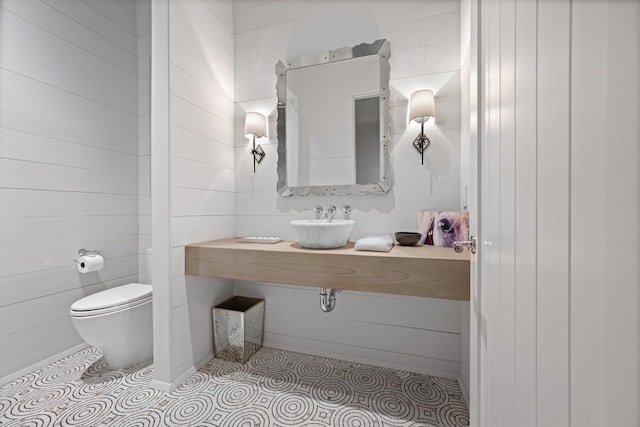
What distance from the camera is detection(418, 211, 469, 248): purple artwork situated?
1.51 m

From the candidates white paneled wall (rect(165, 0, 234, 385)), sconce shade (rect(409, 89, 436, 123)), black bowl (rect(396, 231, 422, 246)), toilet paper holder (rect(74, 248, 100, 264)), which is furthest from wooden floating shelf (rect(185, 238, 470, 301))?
toilet paper holder (rect(74, 248, 100, 264))

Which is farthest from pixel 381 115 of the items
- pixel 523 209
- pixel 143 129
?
pixel 143 129

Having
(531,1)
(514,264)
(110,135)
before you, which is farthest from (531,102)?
(110,135)

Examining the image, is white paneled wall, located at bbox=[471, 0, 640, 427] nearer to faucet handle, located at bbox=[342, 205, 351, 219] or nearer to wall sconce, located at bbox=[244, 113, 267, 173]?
faucet handle, located at bbox=[342, 205, 351, 219]

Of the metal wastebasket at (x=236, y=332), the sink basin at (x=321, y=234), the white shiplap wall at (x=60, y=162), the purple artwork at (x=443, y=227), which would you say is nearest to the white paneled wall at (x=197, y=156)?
the metal wastebasket at (x=236, y=332)

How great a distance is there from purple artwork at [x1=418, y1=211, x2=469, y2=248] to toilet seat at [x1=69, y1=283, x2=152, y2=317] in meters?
1.83

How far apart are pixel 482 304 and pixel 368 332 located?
1.13 m

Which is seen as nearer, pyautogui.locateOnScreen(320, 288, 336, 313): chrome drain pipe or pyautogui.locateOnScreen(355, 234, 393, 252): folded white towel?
pyautogui.locateOnScreen(355, 234, 393, 252): folded white towel

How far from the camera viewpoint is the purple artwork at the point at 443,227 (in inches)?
59.4

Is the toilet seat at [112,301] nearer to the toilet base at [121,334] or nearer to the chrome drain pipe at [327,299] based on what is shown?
the toilet base at [121,334]

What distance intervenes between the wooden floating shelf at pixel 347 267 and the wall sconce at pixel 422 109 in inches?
26.0

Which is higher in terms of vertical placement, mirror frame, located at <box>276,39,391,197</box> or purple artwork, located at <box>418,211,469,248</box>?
mirror frame, located at <box>276,39,391,197</box>

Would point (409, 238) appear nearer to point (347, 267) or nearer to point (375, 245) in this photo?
point (375, 245)

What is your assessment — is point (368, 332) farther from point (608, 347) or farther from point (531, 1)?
point (531, 1)
